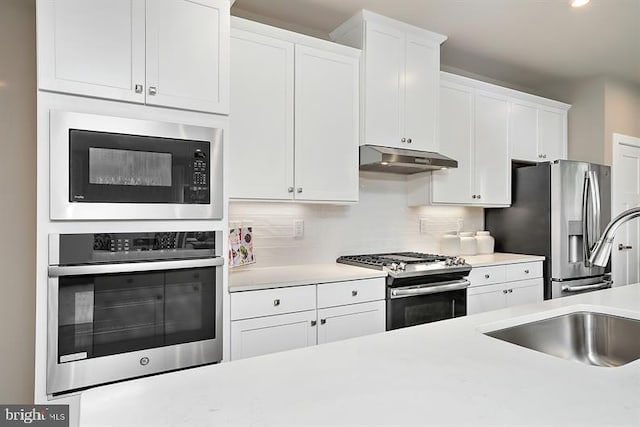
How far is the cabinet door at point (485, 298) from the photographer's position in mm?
3104

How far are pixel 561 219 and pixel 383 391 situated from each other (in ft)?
11.1

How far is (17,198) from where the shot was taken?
2.21m

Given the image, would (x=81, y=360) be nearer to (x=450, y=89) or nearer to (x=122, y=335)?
(x=122, y=335)

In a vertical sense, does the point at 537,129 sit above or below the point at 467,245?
above

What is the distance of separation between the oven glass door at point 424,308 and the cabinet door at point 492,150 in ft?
3.53

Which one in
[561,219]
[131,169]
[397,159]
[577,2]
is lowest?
[561,219]

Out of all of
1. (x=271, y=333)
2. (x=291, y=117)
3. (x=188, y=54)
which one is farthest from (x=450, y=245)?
(x=188, y=54)

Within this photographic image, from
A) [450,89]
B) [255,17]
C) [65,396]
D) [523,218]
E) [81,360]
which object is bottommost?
[65,396]

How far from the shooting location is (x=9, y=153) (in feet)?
7.15

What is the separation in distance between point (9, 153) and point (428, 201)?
9.39 ft

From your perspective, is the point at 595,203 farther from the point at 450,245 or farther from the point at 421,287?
the point at 421,287

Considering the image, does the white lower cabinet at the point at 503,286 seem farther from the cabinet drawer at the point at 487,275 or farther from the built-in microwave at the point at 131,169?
the built-in microwave at the point at 131,169

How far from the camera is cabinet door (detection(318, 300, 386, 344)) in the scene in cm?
242

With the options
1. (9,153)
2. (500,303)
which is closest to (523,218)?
(500,303)
